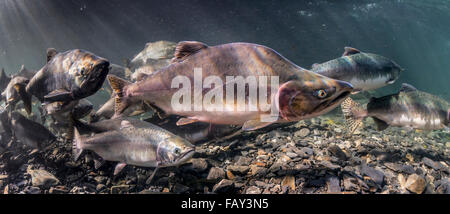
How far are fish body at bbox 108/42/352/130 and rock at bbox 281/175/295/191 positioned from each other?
1.05 m

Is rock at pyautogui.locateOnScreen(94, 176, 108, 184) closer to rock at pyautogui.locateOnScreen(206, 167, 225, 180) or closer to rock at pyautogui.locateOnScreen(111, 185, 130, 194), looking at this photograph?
rock at pyautogui.locateOnScreen(111, 185, 130, 194)

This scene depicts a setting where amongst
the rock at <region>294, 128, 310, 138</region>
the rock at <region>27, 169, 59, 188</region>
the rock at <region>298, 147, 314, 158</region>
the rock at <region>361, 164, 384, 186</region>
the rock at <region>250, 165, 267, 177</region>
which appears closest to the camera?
the rock at <region>361, 164, 384, 186</region>

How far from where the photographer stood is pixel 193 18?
24.4 meters

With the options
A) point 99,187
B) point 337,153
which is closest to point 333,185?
point 337,153

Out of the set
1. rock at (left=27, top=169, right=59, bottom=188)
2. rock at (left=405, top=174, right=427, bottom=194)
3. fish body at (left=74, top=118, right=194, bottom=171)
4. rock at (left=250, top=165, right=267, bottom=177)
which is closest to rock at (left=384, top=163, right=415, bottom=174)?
rock at (left=405, top=174, right=427, bottom=194)

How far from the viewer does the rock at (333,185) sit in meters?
2.70

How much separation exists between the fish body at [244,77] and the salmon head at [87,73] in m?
0.46

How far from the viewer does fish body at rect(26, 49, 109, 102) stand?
3.03m

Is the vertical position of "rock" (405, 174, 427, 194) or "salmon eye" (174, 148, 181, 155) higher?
"salmon eye" (174, 148, 181, 155)

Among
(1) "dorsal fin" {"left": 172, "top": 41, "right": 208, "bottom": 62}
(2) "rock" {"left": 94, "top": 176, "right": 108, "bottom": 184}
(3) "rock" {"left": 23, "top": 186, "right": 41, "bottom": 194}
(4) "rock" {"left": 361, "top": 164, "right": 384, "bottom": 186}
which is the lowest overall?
(3) "rock" {"left": 23, "top": 186, "right": 41, "bottom": 194}

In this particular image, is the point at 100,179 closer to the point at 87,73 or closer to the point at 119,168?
the point at 119,168

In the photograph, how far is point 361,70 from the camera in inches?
186
